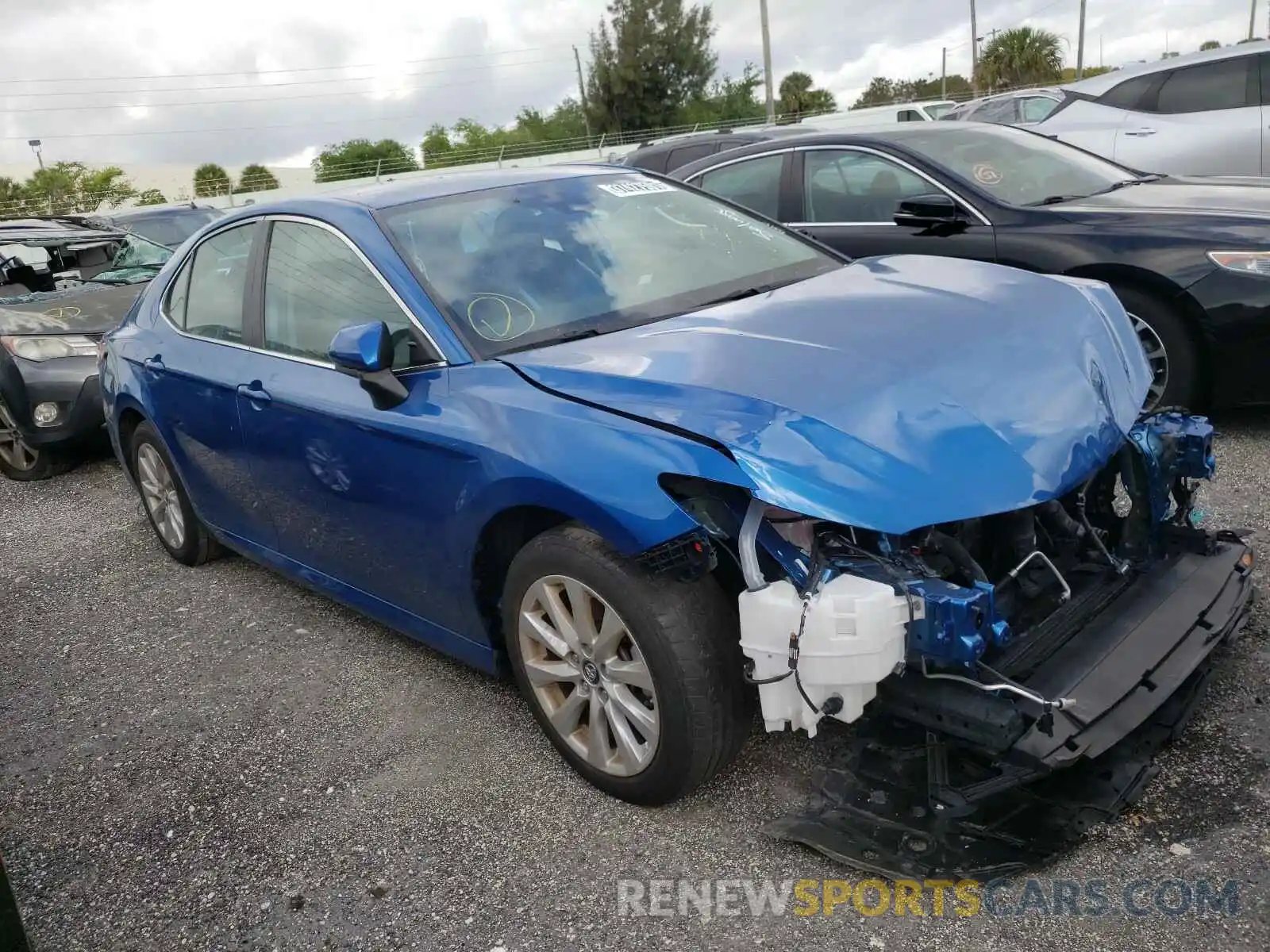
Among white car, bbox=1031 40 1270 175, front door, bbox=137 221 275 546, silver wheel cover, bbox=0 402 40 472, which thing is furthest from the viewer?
white car, bbox=1031 40 1270 175

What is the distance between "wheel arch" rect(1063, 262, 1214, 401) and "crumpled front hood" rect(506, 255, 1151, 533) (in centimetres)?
184

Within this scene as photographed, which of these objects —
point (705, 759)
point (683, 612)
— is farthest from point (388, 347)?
point (705, 759)

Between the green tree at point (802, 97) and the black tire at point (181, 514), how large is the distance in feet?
194

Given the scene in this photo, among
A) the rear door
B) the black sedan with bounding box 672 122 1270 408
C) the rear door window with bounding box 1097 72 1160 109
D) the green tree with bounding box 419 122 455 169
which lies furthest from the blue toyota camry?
the green tree with bounding box 419 122 455 169

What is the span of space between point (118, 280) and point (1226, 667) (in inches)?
301

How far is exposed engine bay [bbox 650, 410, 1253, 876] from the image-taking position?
2234 mm

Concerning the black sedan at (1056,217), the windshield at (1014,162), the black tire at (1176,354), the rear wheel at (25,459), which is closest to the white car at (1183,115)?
the windshield at (1014,162)

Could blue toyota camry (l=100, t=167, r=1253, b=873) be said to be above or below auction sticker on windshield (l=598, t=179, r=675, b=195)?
below

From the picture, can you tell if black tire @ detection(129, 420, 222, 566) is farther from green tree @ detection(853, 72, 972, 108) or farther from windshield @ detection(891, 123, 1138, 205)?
green tree @ detection(853, 72, 972, 108)

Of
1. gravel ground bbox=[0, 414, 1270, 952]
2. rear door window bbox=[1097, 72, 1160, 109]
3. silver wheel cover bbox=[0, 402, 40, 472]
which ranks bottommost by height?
gravel ground bbox=[0, 414, 1270, 952]

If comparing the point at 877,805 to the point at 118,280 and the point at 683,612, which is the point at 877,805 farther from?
the point at 118,280

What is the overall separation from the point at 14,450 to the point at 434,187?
489cm

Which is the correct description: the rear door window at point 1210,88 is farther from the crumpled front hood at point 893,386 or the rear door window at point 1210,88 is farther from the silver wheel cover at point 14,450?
the silver wheel cover at point 14,450

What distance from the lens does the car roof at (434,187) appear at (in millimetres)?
3611
